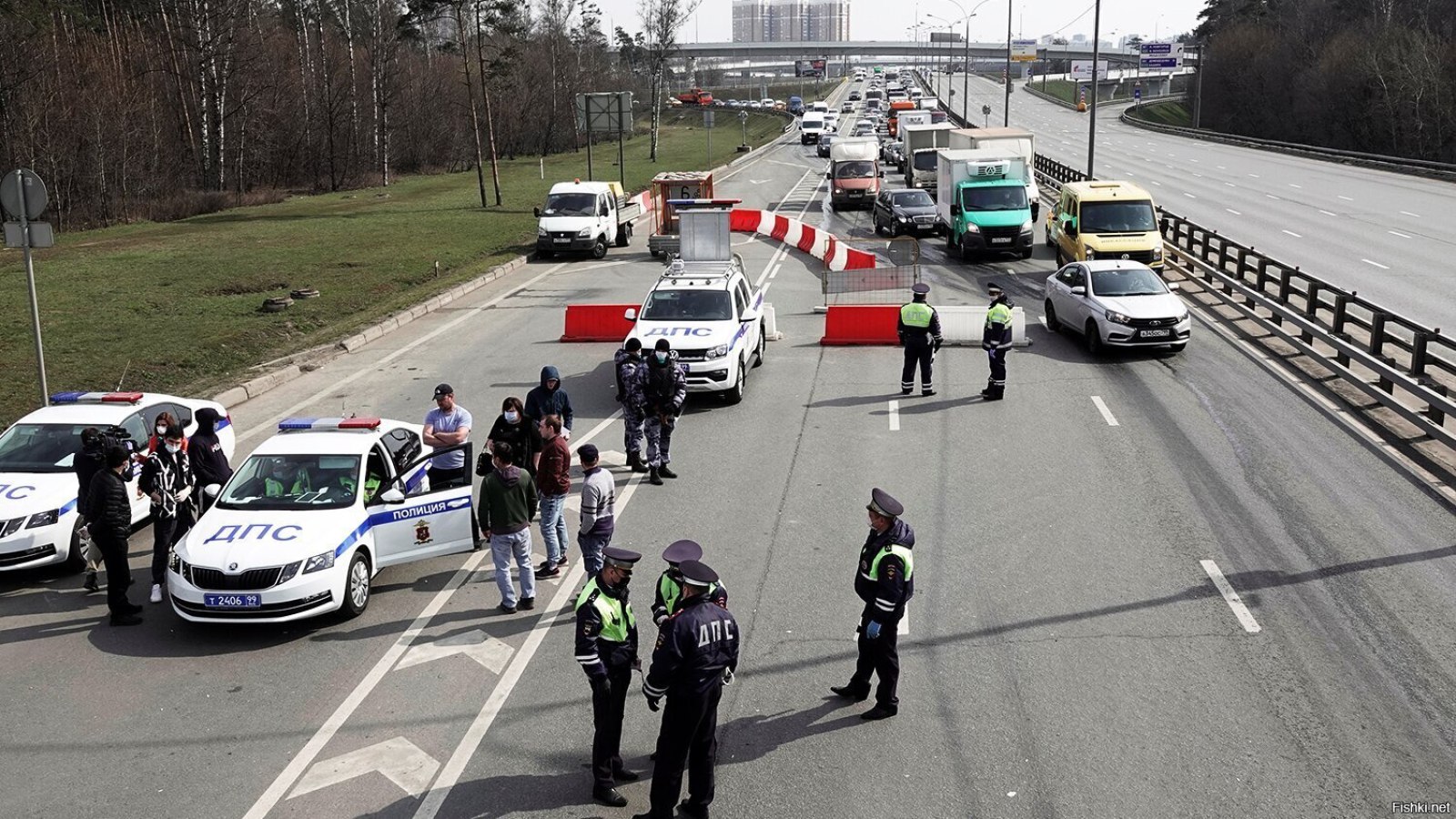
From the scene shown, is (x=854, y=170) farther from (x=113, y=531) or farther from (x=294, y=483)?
(x=113, y=531)

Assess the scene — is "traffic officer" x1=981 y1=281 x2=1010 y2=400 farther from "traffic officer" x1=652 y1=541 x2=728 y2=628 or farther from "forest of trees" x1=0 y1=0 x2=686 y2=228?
"forest of trees" x1=0 y1=0 x2=686 y2=228

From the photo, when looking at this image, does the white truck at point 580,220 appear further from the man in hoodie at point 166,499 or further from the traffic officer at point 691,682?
the traffic officer at point 691,682

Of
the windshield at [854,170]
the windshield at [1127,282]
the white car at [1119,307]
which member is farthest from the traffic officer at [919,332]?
the windshield at [854,170]

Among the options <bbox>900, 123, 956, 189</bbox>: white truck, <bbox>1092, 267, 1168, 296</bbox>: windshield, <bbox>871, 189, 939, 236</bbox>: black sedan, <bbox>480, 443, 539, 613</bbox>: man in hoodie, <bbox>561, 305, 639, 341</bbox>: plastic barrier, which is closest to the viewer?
<bbox>480, 443, 539, 613</bbox>: man in hoodie

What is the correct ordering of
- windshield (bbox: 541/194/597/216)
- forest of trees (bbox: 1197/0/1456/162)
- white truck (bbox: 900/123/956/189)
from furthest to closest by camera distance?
1. forest of trees (bbox: 1197/0/1456/162)
2. white truck (bbox: 900/123/956/189)
3. windshield (bbox: 541/194/597/216)

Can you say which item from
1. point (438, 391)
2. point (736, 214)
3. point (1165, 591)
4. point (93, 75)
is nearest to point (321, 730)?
point (438, 391)

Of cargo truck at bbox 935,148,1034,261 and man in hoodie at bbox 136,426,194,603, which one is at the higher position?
cargo truck at bbox 935,148,1034,261

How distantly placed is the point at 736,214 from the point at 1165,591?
3176 cm

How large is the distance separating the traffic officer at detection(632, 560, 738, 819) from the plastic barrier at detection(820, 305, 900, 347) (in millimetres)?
16175

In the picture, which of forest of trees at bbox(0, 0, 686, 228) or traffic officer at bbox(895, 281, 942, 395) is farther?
forest of trees at bbox(0, 0, 686, 228)

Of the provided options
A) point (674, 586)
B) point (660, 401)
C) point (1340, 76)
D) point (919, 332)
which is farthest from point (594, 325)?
point (1340, 76)

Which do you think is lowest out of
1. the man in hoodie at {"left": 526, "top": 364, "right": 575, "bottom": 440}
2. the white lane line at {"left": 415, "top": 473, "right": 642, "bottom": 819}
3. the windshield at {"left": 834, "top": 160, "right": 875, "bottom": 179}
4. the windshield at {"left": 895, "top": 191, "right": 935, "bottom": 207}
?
the white lane line at {"left": 415, "top": 473, "right": 642, "bottom": 819}

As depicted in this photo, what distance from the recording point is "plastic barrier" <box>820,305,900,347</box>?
23.1 meters

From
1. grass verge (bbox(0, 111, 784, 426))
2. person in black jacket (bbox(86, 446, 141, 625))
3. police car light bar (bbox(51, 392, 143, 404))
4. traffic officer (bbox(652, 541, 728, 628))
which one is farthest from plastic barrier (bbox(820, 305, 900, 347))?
traffic officer (bbox(652, 541, 728, 628))
